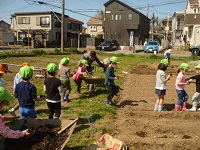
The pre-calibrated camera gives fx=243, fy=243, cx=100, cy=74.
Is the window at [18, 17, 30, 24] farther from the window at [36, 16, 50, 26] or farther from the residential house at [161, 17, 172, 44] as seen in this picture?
the residential house at [161, 17, 172, 44]

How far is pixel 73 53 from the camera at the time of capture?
28.9 metres

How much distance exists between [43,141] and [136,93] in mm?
6179

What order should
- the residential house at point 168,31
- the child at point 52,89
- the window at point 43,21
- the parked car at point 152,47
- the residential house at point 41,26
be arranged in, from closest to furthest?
the child at point 52,89
the parked car at point 152,47
the residential house at point 168,31
the residential house at point 41,26
the window at point 43,21

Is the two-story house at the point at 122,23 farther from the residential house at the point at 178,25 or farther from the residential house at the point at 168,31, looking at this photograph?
the residential house at the point at 178,25

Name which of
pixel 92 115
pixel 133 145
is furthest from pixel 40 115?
pixel 133 145

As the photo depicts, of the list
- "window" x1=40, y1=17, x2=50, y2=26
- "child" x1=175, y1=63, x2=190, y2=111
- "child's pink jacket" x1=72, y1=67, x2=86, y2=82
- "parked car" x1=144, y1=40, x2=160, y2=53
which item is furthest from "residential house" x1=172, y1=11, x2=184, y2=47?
"child" x1=175, y1=63, x2=190, y2=111

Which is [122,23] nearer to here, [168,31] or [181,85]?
[168,31]

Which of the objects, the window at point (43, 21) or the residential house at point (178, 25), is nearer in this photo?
the window at point (43, 21)

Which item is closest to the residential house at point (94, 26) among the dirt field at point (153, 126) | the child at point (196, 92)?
the dirt field at point (153, 126)

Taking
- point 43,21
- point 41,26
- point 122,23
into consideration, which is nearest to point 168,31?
point 122,23

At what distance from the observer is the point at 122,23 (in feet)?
158

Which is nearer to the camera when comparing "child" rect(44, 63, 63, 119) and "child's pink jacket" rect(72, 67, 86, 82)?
"child" rect(44, 63, 63, 119)

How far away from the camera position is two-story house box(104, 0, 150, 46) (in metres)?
47.5

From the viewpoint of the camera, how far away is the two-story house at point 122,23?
1871 inches
